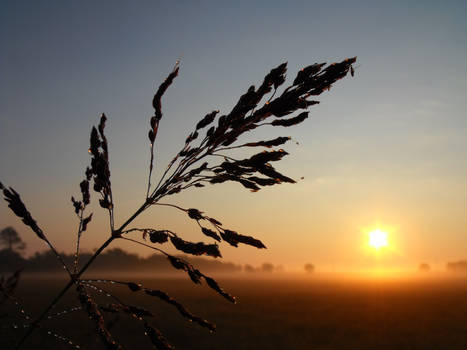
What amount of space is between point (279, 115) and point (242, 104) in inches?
5.2

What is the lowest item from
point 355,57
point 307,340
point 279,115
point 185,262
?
point 307,340

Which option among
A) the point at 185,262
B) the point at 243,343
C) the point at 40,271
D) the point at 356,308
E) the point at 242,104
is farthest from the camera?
the point at 40,271

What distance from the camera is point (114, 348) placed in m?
0.99

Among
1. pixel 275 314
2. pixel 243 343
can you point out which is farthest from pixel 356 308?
pixel 243 343

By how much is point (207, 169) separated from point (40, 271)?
18744cm

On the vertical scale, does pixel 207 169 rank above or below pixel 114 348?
above

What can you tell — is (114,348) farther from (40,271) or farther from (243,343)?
(40,271)

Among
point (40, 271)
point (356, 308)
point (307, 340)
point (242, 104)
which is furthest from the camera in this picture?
point (40, 271)

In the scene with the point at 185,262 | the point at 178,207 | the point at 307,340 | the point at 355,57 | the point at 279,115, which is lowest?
the point at 307,340

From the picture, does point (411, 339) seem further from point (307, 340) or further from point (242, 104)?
point (242, 104)

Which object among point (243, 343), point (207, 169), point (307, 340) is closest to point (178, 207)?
point (207, 169)

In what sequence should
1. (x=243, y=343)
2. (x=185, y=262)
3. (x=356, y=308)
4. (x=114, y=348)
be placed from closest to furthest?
(x=114, y=348)
(x=185, y=262)
(x=243, y=343)
(x=356, y=308)

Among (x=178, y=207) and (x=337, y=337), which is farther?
(x=337, y=337)

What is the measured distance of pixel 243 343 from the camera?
25719mm
